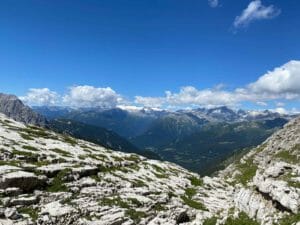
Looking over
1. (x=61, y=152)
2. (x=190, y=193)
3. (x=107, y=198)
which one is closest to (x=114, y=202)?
(x=107, y=198)

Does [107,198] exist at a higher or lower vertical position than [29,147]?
lower

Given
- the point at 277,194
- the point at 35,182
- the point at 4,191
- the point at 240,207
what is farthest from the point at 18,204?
the point at 277,194

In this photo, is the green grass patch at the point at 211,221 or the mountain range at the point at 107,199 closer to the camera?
the mountain range at the point at 107,199

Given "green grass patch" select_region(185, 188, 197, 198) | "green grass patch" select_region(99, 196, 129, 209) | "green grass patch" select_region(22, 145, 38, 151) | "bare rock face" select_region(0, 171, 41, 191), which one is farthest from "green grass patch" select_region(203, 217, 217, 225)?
"green grass patch" select_region(22, 145, 38, 151)

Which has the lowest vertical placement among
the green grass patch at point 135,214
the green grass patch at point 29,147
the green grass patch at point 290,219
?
the green grass patch at point 135,214

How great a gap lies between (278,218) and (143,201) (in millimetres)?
19178

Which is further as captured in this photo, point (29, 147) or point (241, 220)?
point (29, 147)

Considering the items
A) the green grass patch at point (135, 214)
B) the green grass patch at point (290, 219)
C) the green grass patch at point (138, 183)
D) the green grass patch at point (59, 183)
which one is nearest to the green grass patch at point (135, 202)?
the green grass patch at point (135, 214)

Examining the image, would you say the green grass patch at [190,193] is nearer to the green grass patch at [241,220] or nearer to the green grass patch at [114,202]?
the green grass patch at [114,202]

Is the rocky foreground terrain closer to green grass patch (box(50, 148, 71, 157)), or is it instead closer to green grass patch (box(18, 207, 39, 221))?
green grass patch (box(18, 207, 39, 221))

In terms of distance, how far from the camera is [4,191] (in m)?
40.8

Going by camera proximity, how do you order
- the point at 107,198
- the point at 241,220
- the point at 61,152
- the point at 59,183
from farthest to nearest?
the point at 61,152 → the point at 59,183 → the point at 107,198 → the point at 241,220

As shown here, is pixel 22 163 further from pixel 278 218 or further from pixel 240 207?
pixel 278 218

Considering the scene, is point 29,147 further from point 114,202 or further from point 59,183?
point 114,202
